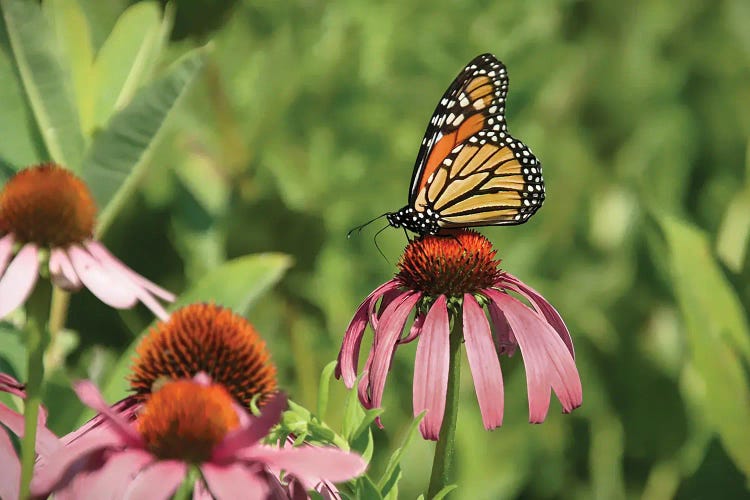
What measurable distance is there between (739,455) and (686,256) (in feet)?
0.67

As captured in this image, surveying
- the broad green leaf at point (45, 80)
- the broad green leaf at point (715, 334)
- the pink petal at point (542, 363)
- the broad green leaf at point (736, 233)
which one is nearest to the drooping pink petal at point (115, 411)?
the pink petal at point (542, 363)

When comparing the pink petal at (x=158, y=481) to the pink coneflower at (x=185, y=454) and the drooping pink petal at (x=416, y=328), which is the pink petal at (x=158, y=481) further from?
the drooping pink petal at (x=416, y=328)

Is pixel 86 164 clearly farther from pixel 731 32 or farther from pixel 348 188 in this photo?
pixel 731 32

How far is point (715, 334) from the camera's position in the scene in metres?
1.04

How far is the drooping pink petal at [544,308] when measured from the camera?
0.65 m

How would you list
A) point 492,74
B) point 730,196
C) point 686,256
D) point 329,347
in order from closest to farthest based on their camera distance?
point 492,74, point 686,256, point 329,347, point 730,196

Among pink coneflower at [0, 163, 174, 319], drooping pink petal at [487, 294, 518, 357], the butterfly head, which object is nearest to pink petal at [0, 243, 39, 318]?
pink coneflower at [0, 163, 174, 319]

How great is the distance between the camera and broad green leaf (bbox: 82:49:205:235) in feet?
3.06

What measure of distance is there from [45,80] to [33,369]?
1.97 ft

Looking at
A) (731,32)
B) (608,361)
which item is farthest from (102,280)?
(731,32)

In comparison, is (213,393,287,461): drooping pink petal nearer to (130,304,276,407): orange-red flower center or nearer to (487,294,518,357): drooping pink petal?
(130,304,276,407): orange-red flower center

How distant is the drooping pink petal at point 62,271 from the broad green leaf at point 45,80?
19.8 inches

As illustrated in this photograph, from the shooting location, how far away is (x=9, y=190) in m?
0.55

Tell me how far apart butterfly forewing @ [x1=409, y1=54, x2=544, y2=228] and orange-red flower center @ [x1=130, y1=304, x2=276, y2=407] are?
13.8 inches
